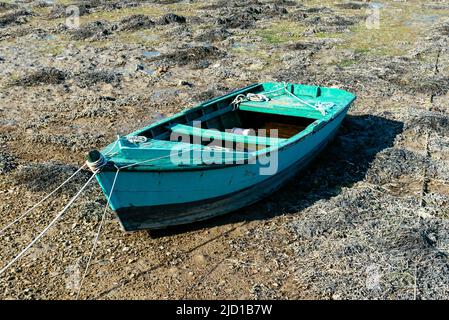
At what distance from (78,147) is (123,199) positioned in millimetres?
4272

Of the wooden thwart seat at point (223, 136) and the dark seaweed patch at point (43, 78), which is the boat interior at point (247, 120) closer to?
the wooden thwart seat at point (223, 136)

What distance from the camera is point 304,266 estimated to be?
7547 millimetres

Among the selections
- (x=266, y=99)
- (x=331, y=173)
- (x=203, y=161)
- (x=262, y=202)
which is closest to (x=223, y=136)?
(x=203, y=161)

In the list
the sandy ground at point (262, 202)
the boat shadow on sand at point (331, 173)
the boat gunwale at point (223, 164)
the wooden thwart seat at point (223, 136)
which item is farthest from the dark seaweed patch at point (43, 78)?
the boat gunwale at point (223, 164)

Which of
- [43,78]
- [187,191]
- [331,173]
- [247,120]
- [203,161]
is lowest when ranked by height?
[331,173]

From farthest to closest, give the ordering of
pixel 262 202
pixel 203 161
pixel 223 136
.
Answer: pixel 262 202 < pixel 223 136 < pixel 203 161

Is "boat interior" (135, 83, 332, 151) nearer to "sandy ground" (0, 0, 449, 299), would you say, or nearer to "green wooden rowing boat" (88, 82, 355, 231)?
"green wooden rowing boat" (88, 82, 355, 231)

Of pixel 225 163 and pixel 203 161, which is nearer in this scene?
pixel 203 161

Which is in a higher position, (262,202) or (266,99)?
(266,99)

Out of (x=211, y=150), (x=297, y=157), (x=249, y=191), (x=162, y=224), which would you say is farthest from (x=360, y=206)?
(x=162, y=224)

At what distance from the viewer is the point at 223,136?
8.95 metres

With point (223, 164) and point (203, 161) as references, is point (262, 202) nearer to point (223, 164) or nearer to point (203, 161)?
point (223, 164)

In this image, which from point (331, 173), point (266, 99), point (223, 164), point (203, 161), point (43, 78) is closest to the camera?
point (203, 161)

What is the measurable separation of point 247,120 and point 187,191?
3.98 meters
